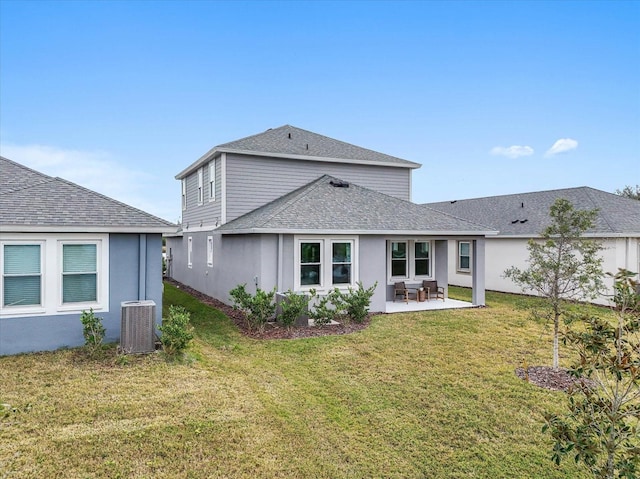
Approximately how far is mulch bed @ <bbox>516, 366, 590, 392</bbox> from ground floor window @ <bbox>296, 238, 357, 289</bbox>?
5717 millimetres

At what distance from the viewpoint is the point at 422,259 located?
1522 centimetres

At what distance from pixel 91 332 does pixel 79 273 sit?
132 cm

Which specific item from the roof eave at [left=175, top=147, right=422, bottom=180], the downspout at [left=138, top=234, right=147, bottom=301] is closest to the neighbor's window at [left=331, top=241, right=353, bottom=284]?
the roof eave at [left=175, top=147, right=422, bottom=180]

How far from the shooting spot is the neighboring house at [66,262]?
7535mm

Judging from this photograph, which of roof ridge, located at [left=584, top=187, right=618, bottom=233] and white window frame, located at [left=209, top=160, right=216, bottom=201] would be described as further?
white window frame, located at [left=209, top=160, right=216, bottom=201]

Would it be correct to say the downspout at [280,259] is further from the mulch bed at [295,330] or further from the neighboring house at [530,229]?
the neighboring house at [530,229]

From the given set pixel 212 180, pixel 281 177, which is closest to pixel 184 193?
pixel 212 180

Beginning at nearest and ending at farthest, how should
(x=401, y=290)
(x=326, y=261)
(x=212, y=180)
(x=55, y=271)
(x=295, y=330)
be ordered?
(x=55, y=271), (x=295, y=330), (x=326, y=261), (x=401, y=290), (x=212, y=180)

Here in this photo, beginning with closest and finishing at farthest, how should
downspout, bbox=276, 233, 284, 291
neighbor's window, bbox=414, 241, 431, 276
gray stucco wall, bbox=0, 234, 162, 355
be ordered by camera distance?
1. gray stucco wall, bbox=0, 234, 162, 355
2. downspout, bbox=276, 233, 284, 291
3. neighbor's window, bbox=414, 241, 431, 276

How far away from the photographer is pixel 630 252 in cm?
1505

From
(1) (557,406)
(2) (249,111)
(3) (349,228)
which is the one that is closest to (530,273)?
(1) (557,406)

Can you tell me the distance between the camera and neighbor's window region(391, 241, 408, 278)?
14.9 meters

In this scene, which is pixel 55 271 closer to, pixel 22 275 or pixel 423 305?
pixel 22 275

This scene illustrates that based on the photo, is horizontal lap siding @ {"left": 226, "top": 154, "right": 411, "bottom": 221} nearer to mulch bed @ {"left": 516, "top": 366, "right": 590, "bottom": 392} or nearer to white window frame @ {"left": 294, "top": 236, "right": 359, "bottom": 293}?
white window frame @ {"left": 294, "top": 236, "right": 359, "bottom": 293}
